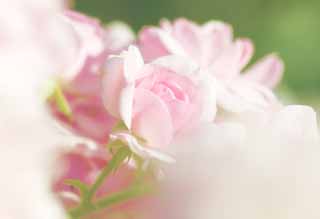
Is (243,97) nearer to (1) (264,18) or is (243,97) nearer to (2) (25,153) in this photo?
(2) (25,153)

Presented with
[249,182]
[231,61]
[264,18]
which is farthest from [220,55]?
[264,18]

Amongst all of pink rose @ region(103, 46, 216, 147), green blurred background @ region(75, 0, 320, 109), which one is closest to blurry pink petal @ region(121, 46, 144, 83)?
pink rose @ region(103, 46, 216, 147)

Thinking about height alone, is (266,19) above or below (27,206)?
below

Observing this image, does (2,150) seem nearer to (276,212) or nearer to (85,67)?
(276,212)

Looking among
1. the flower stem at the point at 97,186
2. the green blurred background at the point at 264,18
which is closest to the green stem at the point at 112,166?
the flower stem at the point at 97,186

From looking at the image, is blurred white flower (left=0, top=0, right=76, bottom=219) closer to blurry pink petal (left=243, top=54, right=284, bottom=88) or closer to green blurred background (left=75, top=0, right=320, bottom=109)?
blurry pink petal (left=243, top=54, right=284, bottom=88)

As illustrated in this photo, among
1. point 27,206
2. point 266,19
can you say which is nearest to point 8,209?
point 27,206
